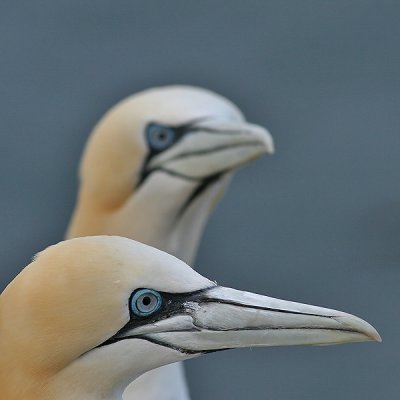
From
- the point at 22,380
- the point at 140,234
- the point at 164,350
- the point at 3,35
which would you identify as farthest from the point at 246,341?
the point at 3,35

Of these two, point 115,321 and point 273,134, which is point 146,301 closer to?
point 115,321

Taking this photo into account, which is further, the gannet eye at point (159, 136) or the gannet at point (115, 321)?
the gannet eye at point (159, 136)

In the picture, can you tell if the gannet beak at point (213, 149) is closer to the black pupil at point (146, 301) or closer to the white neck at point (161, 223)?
the white neck at point (161, 223)

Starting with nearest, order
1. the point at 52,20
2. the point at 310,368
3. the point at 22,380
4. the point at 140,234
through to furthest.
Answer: the point at 22,380 < the point at 140,234 < the point at 310,368 < the point at 52,20

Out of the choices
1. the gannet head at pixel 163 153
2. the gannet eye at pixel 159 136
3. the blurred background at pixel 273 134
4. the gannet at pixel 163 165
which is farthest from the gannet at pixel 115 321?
the blurred background at pixel 273 134

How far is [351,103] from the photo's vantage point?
15.2 metres

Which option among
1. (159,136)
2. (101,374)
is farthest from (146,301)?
(159,136)

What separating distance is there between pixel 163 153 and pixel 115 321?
358 centimetres

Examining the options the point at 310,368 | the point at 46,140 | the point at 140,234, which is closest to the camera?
the point at 140,234

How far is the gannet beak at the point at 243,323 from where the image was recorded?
6.84m

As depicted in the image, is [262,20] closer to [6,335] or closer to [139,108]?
[139,108]

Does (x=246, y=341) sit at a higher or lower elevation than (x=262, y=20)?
lower

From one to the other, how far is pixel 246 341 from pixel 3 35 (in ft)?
29.7

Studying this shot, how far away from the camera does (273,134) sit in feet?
48.9
